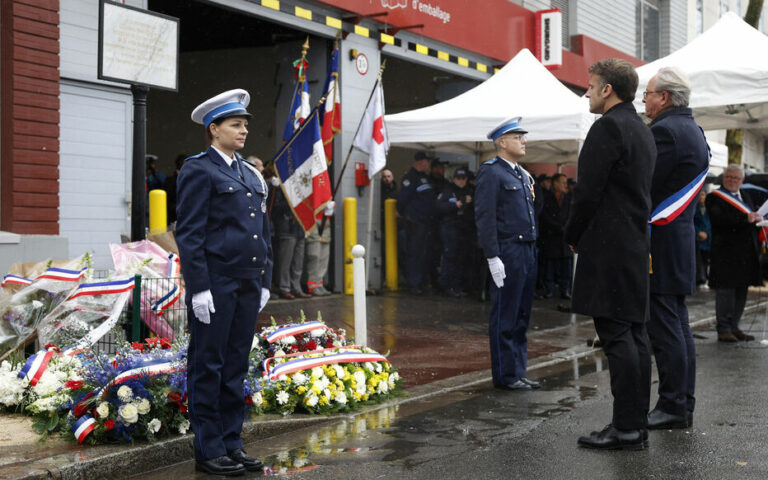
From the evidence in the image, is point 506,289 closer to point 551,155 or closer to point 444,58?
point 551,155

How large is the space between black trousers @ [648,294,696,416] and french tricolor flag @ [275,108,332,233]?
7.04 metres

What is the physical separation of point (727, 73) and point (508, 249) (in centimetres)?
475

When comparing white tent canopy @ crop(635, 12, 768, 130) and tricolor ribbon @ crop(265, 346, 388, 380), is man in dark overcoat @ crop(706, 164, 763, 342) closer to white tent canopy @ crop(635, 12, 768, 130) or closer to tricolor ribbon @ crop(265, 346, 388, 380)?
white tent canopy @ crop(635, 12, 768, 130)

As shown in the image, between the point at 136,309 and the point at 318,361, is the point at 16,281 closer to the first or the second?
the point at 136,309

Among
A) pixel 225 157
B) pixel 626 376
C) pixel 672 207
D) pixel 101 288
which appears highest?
pixel 225 157

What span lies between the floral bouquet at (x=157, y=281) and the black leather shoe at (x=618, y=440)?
3.60 metres

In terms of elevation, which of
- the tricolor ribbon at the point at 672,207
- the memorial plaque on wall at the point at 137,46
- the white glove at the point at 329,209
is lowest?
the tricolor ribbon at the point at 672,207

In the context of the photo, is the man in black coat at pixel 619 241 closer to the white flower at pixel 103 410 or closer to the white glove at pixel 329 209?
the white flower at pixel 103 410

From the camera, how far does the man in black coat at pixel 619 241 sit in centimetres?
538

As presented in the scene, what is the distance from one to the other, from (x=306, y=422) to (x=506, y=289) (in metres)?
2.13

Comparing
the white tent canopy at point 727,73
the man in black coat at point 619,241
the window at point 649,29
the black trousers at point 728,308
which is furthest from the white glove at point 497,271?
the window at point 649,29

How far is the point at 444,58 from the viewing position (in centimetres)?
1698

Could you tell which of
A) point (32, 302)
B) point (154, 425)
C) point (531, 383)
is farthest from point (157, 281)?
point (531, 383)

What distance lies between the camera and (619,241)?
545cm
